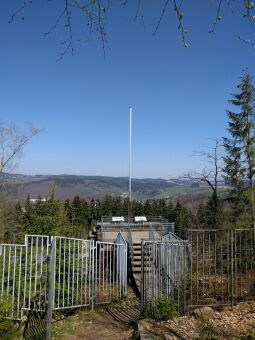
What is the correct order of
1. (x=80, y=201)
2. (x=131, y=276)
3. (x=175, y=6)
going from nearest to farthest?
(x=175, y=6), (x=131, y=276), (x=80, y=201)

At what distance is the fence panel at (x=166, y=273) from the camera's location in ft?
29.9

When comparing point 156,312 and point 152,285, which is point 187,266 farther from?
point 156,312

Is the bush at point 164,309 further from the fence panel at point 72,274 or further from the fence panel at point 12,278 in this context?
the fence panel at point 12,278

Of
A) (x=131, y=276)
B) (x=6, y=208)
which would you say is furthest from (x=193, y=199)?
(x=131, y=276)

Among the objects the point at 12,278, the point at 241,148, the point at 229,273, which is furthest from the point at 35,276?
the point at 241,148

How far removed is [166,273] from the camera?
941 cm

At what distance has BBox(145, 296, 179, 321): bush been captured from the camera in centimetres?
835

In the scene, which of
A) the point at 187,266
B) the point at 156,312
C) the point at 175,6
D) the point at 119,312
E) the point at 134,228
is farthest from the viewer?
the point at 134,228

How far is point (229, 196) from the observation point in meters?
32.6

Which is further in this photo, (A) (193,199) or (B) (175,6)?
(A) (193,199)

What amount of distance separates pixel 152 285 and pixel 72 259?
2351 mm

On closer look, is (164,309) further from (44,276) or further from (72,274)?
(44,276)

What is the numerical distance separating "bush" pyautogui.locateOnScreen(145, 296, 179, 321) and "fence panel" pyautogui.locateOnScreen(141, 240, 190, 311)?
22 cm

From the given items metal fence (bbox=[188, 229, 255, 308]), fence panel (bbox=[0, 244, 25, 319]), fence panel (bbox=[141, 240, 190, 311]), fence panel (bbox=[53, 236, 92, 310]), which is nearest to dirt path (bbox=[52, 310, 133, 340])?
fence panel (bbox=[53, 236, 92, 310])
